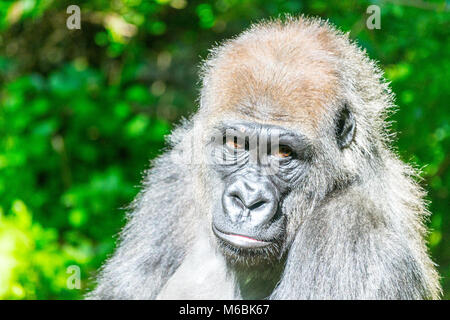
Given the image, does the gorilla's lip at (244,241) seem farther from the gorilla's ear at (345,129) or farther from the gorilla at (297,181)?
the gorilla's ear at (345,129)

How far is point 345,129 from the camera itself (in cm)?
462

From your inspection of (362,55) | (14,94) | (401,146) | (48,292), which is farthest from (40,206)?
(362,55)

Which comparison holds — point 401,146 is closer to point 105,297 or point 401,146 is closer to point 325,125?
point 325,125

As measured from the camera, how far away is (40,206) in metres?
8.92

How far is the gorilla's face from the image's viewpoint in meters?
4.21

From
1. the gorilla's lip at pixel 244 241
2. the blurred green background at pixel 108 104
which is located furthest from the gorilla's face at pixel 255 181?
the blurred green background at pixel 108 104

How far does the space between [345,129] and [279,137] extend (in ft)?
1.73

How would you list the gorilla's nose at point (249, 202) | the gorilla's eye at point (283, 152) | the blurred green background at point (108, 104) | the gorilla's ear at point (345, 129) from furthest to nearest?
the blurred green background at point (108, 104) → the gorilla's ear at point (345, 129) → the gorilla's eye at point (283, 152) → the gorilla's nose at point (249, 202)

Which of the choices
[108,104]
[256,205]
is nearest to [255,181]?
[256,205]

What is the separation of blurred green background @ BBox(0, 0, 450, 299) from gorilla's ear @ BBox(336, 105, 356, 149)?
7.08ft

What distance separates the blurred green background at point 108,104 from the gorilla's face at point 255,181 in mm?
1769

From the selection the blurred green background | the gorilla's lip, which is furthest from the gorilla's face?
the blurred green background

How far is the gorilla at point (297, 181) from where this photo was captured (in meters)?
4.29

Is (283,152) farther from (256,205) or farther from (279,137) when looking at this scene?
(256,205)
